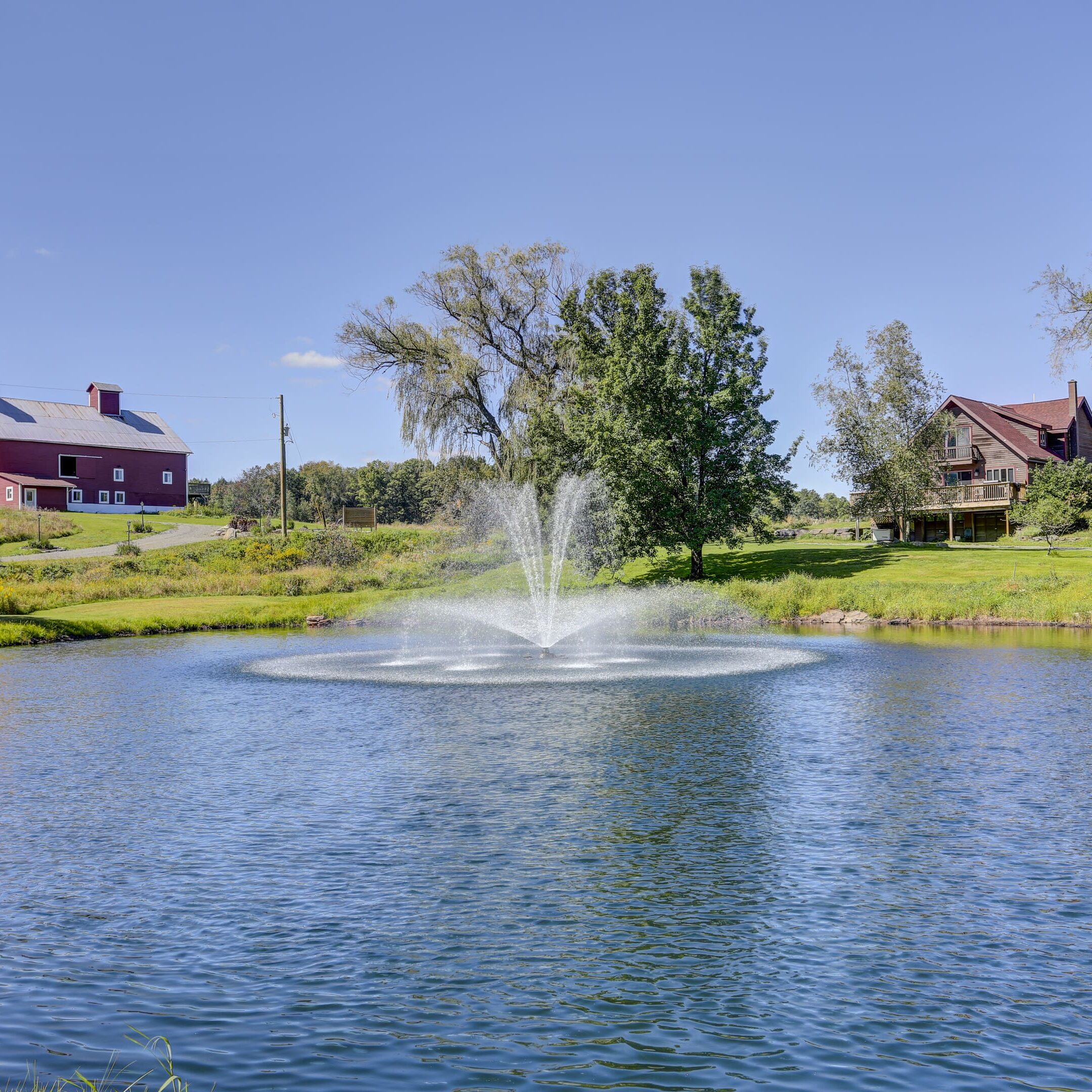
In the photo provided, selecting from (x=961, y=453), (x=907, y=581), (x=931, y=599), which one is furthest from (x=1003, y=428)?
(x=931, y=599)

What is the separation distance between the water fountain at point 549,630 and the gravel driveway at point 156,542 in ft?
68.7

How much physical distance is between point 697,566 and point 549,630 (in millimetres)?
15791

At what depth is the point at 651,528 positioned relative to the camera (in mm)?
48594

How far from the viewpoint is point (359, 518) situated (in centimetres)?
7662

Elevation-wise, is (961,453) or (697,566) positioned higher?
(961,453)

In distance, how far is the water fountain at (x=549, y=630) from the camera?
26.4m

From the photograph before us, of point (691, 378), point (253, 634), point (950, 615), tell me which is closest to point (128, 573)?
point (253, 634)

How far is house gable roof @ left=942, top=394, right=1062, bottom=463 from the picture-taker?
72188 mm

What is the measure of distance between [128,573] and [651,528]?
27.7 meters

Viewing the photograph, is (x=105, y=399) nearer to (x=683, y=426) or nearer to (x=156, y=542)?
(x=156, y=542)

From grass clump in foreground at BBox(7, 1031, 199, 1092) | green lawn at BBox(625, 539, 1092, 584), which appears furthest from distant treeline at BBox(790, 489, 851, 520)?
grass clump in foreground at BBox(7, 1031, 199, 1092)

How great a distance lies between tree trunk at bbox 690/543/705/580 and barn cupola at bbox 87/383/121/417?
63.7 metres

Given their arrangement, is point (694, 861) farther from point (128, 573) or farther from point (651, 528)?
point (128, 573)

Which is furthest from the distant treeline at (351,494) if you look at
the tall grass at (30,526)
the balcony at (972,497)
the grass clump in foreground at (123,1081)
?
the grass clump in foreground at (123,1081)
